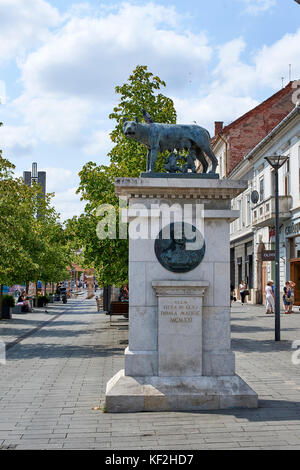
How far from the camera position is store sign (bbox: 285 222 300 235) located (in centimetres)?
2932

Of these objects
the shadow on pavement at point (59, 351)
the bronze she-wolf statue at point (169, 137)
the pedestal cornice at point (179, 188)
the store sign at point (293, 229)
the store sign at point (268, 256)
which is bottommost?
the shadow on pavement at point (59, 351)

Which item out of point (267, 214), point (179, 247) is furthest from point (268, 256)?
point (267, 214)

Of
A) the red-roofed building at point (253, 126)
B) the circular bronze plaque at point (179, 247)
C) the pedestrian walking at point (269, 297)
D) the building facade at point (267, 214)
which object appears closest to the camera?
the circular bronze plaque at point (179, 247)

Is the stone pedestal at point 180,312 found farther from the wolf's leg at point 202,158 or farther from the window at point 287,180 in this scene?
the window at point 287,180

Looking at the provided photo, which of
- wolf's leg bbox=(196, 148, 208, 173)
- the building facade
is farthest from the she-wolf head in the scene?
the building facade

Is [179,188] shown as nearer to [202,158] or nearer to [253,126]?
[202,158]

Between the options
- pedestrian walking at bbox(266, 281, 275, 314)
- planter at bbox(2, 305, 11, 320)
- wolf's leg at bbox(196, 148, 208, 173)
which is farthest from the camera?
planter at bbox(2, 305, 11, 320)

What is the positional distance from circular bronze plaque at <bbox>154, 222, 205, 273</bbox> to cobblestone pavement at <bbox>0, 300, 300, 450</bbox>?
5.98 feet

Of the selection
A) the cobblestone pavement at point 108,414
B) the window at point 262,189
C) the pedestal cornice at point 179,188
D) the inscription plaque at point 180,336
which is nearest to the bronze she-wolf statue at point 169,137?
the pedestal cornice at point 179,188

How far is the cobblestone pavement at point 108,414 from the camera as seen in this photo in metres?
5.48

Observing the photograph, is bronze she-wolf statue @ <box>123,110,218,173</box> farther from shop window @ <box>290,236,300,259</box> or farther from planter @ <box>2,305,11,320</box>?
shop window @ <box>290,236,300,259</box>

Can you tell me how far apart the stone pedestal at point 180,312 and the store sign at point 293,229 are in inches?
903
